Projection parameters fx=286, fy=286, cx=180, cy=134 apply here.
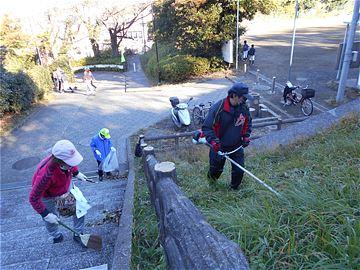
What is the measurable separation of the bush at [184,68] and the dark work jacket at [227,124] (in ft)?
44.0

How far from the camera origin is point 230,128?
12.9ft

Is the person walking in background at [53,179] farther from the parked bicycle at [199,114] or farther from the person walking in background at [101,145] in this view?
the parked bicycle at [199,114]

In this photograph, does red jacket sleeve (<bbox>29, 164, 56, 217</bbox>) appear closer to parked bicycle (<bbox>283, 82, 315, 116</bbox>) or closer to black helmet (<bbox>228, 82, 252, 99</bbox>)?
black helmet (<bbox>228, 82, 252, 99</bbox>)

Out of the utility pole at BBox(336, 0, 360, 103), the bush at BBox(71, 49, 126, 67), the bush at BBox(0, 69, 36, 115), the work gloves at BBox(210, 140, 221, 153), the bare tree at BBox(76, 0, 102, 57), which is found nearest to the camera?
the work gloves at BBox(210, 140, 221, 153)

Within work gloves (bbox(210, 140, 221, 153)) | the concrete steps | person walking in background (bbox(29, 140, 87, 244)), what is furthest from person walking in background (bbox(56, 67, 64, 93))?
work gloves (bbox(210, 140, 221, 153))

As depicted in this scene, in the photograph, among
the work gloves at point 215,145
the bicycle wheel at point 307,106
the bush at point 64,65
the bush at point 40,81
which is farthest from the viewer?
the bush at point 64,65

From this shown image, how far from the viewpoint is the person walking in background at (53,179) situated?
10.7ft

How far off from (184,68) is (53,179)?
1430cm

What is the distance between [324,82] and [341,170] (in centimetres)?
1140

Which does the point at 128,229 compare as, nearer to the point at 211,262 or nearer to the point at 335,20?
the point at 211,262

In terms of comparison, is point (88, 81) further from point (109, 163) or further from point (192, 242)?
point (192, 242)

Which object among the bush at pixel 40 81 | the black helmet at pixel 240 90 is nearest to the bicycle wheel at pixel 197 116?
the black helmet at pixel 240 90

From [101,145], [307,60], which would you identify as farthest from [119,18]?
[101,145]

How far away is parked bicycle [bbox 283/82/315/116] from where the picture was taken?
Answer: 9.67 metres
